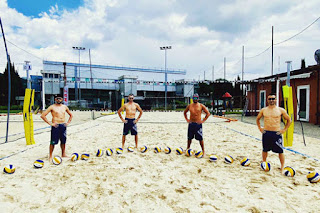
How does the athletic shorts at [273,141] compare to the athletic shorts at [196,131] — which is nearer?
the athletic shorts at [273,141]

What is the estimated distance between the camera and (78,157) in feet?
17.1

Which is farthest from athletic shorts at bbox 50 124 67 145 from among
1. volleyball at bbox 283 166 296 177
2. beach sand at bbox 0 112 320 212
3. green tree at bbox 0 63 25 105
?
green tree at bbox 0 63 25 105

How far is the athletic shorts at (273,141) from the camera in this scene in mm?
4168

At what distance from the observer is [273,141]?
4203 mm

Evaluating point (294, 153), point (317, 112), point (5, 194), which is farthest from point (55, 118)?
point (317, 112)

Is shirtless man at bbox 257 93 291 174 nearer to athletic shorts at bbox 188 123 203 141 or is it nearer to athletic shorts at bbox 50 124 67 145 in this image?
athletic shorts at bbox 188 123 203 141

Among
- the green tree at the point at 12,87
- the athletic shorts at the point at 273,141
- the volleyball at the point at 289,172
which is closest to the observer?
the volleyball at the point at 289,172

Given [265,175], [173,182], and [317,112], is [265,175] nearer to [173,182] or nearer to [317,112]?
[173,182]

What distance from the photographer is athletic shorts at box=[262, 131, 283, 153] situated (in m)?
4.17

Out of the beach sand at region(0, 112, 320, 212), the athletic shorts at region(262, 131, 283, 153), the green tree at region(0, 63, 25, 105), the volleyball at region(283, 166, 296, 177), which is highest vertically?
the green tree at region(0, 63, 25, 105)

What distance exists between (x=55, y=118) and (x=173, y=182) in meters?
3.44

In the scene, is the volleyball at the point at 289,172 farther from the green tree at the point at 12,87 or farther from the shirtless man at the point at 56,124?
the green tree at the point at 12,87

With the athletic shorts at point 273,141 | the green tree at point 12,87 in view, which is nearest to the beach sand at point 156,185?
the athletic shorts at point 273,141

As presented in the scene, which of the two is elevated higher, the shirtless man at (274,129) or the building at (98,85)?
the building at (98,85)
